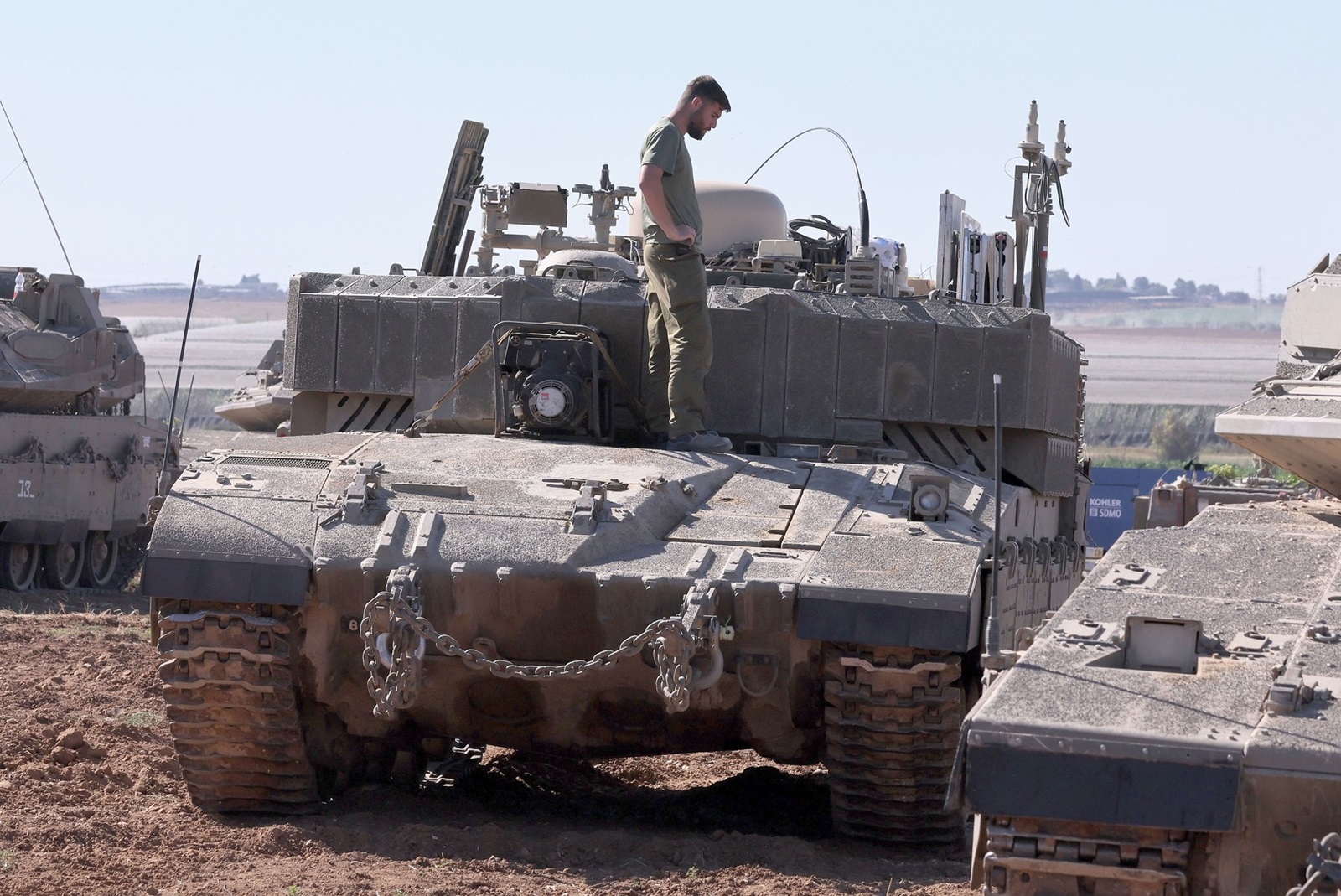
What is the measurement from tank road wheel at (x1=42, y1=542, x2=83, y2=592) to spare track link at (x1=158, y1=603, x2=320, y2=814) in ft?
43.9

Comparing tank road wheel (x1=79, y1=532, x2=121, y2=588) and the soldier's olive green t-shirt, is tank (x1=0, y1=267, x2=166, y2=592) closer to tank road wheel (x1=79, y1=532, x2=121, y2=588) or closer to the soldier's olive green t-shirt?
tank road wheel (x1=79, y1=532, x2=121, y2=588)

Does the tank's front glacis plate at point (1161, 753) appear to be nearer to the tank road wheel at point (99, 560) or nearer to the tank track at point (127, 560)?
the tank road wheel at point (99, 560)

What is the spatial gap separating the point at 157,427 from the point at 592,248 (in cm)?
1099

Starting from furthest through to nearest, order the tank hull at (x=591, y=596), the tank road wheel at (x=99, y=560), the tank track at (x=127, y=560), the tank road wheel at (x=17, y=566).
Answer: the tank track at (x=127, y=560) < the tank road wheel at (x=99, y=560) < the tank road wheel at (x=17, y=566) < the tank hull at (x=591, y=596)

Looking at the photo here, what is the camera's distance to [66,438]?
2048 cm

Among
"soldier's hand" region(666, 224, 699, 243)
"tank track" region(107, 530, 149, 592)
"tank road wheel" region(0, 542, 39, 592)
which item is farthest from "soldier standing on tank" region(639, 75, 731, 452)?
"tank track" region(107, 530, 149, 592)

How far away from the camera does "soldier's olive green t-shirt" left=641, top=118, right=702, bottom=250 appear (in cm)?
917

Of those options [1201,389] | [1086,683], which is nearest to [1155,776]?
[1086,683]

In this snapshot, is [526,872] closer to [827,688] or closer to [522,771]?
[827,688]

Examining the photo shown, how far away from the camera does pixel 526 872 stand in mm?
7328

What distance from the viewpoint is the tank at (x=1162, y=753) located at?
4.84 metres

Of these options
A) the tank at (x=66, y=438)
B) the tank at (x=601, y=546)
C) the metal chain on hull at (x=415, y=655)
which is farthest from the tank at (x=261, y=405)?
the metal chain on hull at (x=415, y=655)

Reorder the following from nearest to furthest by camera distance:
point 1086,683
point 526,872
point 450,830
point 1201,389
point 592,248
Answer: point 1086,683, point 526,872, point 450,830, point 592,248, point 1201,389

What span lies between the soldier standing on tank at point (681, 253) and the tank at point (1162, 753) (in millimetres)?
3600
